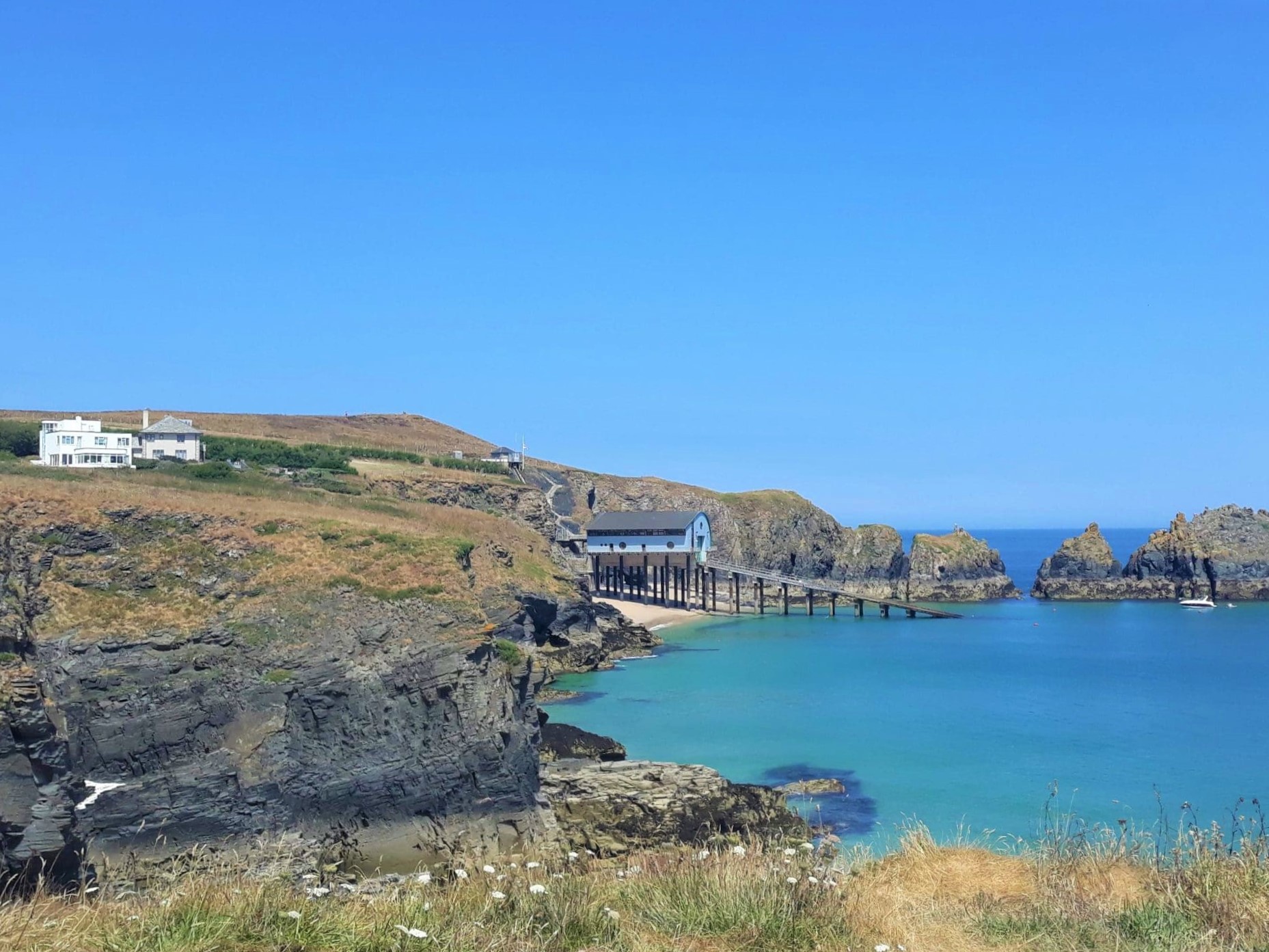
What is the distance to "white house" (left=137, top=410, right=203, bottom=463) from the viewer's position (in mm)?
63688

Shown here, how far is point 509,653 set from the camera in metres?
29.1

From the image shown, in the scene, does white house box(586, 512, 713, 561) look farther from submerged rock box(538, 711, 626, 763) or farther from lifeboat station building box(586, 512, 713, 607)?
submerged rock box(538, 711, 626, 763)

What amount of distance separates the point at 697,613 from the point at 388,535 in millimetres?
52233

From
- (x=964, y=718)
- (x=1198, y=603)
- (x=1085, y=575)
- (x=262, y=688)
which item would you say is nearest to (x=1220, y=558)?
(x=1198, y=603)

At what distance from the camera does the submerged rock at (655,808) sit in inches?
954

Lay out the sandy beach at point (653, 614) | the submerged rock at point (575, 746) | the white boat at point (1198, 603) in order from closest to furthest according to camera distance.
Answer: the submerged rock at point (575, 746) < the sandy beach at point (653, 614) < the white boat at point (1198, 603)

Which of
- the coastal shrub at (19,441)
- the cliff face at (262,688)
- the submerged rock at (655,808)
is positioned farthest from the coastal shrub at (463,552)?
the coastal shrub at (19,441)

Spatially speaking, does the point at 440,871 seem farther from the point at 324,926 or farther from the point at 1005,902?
the point at 1005,902

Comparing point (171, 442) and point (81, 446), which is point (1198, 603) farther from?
point (81, 446)

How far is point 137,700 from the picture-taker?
2327cm

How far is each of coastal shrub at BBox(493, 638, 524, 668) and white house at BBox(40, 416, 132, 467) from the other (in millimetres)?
31328

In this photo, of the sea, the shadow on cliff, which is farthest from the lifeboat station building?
the shadow on cliff

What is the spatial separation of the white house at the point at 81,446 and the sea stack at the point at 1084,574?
255 ft

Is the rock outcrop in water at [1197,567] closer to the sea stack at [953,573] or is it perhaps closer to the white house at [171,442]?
the sea stack at [953,573]
